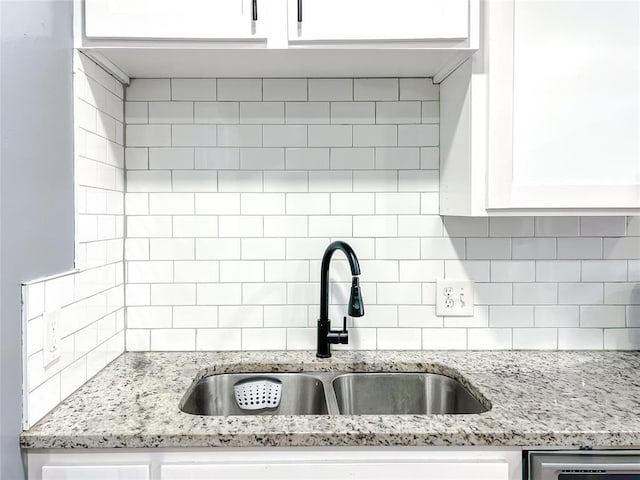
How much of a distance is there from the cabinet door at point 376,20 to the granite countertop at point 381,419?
912 millimetres

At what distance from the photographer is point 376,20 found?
4.30 feet

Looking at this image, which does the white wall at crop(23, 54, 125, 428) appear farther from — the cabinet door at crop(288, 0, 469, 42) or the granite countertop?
the cabinet door at crop(288, 0, 469, 42)

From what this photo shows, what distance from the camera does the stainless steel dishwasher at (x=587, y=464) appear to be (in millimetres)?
1078

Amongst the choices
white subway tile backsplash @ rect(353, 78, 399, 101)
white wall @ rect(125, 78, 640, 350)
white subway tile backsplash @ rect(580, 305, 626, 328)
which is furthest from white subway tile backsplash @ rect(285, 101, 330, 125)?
white subway tile backsplash @ rect(580, 305, 626, 328)

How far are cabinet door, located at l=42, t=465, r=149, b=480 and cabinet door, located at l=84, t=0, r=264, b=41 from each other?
996 mm

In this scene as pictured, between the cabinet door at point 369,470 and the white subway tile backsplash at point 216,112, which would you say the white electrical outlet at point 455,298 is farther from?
the white subway tile backsplash at point 216,112

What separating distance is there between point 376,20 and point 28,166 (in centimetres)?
87

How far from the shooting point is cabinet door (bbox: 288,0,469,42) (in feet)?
4.28

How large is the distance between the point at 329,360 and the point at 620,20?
3.97 feet

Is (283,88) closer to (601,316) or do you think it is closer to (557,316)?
(557,316)

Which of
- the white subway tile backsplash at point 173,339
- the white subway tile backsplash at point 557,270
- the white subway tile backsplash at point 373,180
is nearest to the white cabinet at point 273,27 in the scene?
the white subway tile backsplash at point 373,180

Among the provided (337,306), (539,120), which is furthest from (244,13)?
(337,306)

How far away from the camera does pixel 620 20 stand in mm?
1335

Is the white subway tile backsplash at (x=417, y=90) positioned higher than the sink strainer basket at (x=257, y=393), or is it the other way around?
the white subway tile backsplash at (x=417, y=90)
